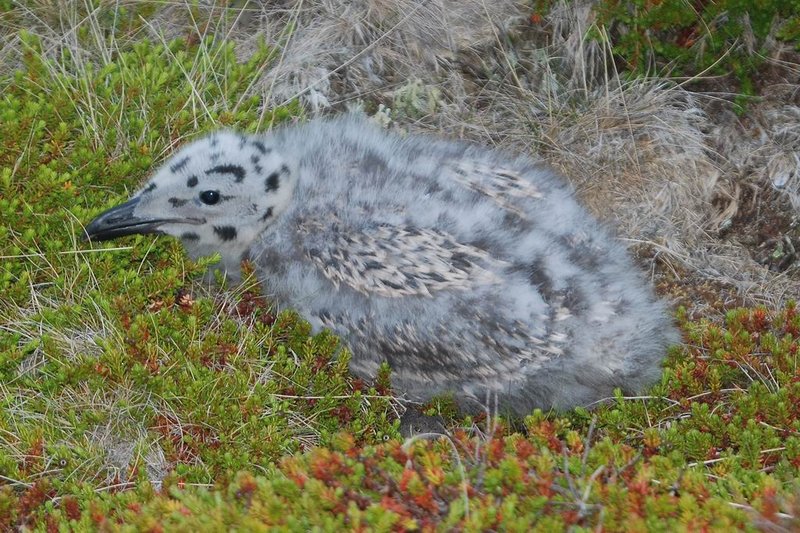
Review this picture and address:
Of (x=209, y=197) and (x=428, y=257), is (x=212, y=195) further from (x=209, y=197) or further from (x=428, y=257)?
(x=428, y=257)

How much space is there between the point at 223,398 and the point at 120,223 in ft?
3.20

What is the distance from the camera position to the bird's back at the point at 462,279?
4.06 m

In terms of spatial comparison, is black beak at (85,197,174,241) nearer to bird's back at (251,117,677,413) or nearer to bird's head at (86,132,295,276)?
bird's head at (86,132,295,276)

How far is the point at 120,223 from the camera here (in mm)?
4422

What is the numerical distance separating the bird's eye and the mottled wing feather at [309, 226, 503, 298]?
2.20ft

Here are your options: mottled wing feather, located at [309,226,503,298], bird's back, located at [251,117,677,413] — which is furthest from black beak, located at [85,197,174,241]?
mottled wing feather, located at [309,226,503,298]

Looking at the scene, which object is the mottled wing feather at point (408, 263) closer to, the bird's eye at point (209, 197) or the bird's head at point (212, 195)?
the bird's head at point (212, 195)

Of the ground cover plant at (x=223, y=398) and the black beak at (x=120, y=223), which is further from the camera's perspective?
the black beak at (x=120, y=223)

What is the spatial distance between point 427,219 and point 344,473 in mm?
1468

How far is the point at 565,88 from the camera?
6.17 metres

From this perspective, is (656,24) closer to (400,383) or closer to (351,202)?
(351,202)

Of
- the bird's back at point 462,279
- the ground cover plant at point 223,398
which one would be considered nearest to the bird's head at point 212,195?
the bird's back at point 462,279

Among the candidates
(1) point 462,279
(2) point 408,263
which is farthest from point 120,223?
(1) point 462,279

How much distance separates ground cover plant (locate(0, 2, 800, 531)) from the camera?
2.92 meters
